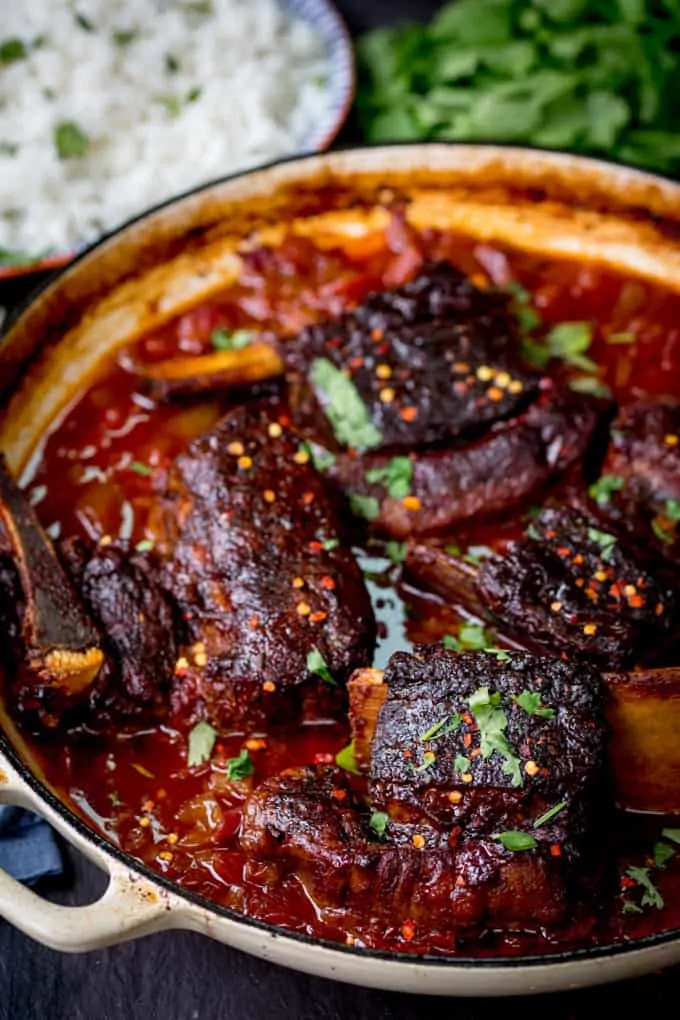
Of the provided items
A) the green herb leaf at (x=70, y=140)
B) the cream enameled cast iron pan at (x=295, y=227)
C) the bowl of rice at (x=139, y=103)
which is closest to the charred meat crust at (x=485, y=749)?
the cream enameled cast iron pan at (x=295, y=227)

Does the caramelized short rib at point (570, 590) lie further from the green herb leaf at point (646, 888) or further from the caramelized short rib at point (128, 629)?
the caramelized short rib at point (128, 629)

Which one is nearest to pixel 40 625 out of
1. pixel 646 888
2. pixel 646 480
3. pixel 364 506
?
pixel 364 506

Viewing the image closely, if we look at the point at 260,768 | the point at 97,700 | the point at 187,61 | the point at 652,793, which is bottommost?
the point at 652,793

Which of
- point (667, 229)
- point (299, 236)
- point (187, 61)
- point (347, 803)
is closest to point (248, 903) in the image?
point (347, 803)

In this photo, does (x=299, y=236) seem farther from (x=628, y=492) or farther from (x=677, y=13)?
(x=677, y=13)

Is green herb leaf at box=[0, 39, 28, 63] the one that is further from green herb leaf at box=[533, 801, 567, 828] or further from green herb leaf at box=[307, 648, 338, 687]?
green herb leaf at box=[533, 801, 567, 828]

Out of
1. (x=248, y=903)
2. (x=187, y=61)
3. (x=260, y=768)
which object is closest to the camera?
(x=248, y=903)

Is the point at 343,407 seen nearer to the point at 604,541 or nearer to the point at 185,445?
the point at 185,445
